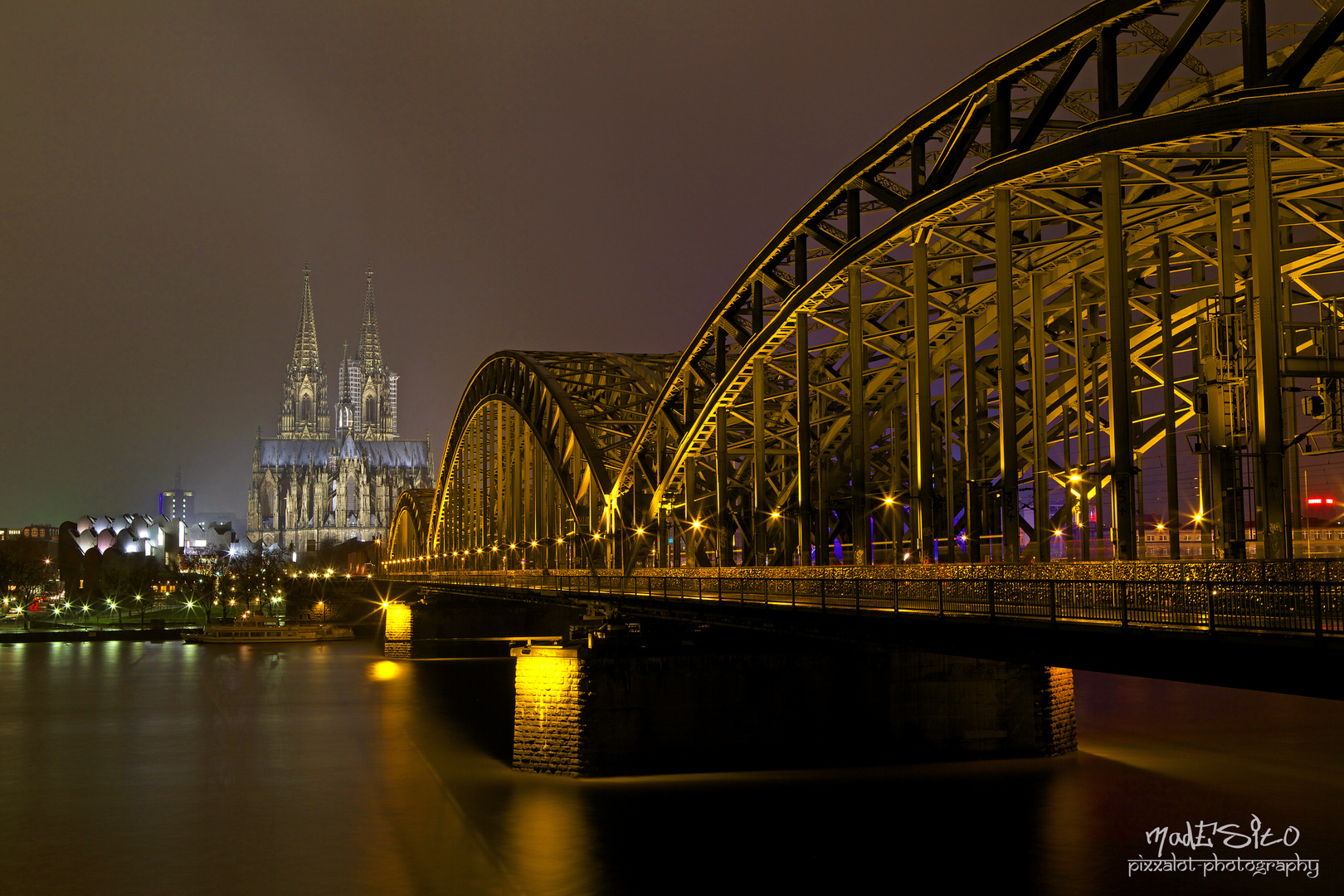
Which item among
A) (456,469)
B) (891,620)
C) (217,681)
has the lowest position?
(217,681)

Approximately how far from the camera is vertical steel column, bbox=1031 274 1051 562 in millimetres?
27500

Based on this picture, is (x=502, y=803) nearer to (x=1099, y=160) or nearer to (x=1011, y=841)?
(x=1011, y=841)

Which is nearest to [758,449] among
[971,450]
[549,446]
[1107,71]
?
[971,450]

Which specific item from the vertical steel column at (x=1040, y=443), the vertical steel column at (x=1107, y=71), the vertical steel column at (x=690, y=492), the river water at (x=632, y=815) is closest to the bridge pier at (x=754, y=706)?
the river water at (x=632, y=815)

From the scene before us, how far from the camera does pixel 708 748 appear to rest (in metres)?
39.3

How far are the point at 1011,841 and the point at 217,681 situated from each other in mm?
62917

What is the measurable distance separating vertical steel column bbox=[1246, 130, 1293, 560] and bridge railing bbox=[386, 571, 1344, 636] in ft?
11.4

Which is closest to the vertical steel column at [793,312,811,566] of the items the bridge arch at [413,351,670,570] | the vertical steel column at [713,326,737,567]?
the vertical steel column at [713,326,737,567]

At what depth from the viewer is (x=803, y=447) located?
133 feet

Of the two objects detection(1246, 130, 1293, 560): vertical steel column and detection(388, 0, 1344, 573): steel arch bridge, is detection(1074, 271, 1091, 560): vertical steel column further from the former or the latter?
detection(1246, 130, 1293, 560): vertical steel column

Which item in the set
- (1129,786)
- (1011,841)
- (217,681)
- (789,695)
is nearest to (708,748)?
(789,695)

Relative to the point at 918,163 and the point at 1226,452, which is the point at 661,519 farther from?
the point at 1226,452

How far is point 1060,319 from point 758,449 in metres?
15.7

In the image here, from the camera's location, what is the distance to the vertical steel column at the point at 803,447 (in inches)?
1549
